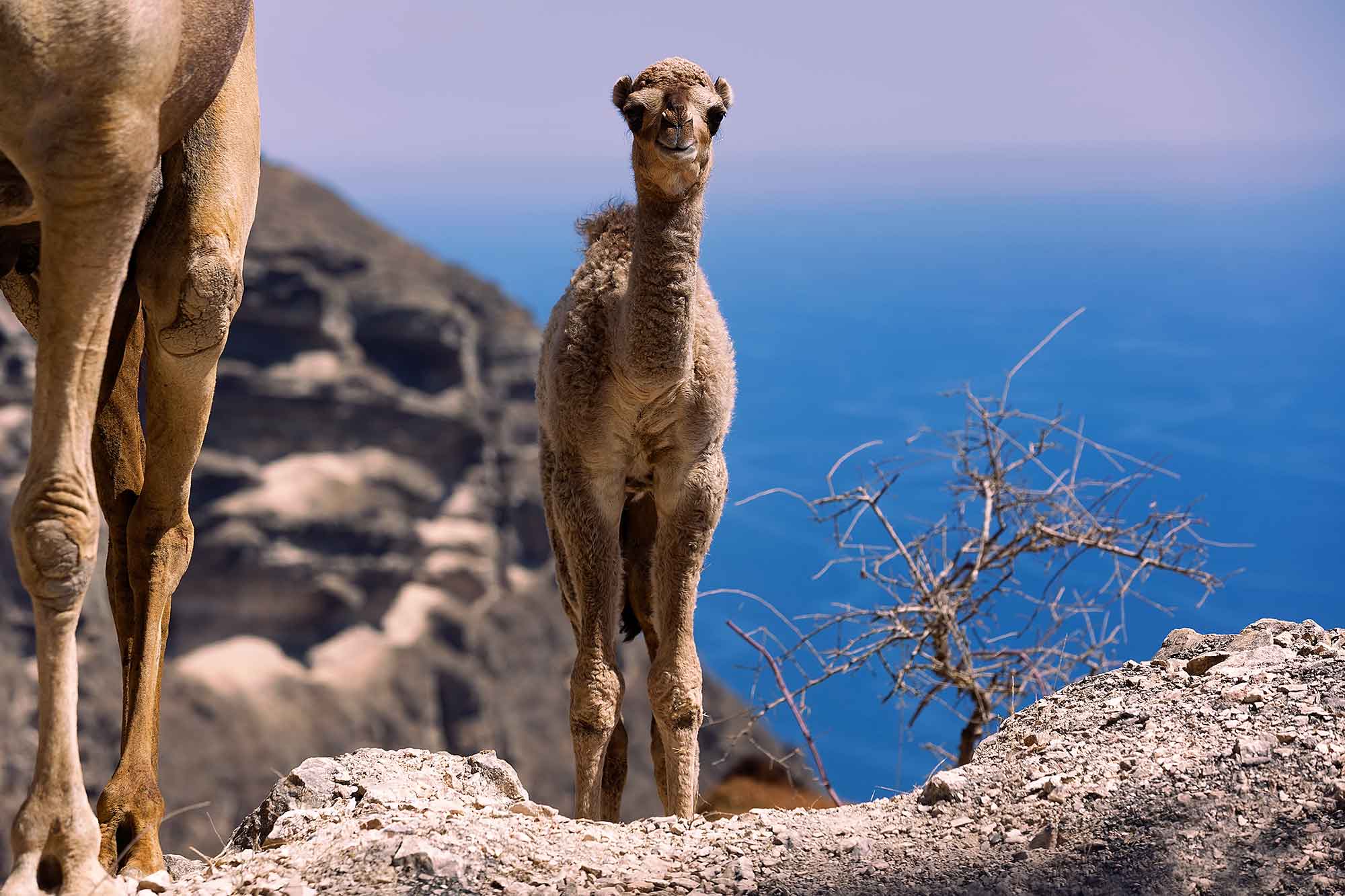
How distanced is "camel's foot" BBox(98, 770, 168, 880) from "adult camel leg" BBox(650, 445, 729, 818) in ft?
6.37

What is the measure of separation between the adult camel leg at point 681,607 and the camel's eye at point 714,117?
1300 mm

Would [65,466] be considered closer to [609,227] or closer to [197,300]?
[197,300]

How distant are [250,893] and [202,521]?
41756 millimetres

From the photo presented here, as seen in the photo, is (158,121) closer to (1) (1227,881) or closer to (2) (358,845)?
(2) (358,845)

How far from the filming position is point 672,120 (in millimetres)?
4883

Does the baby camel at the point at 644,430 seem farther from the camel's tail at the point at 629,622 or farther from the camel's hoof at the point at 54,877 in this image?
the camel's hoof at the point at 54,877

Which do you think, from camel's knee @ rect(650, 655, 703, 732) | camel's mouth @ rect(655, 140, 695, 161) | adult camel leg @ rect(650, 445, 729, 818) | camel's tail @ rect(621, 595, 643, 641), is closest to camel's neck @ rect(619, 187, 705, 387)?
camel's mouth @ rect(655, 140, 695, 161)

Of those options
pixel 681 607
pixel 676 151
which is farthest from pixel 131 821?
pixel 676 151

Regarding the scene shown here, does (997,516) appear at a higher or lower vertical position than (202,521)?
lower

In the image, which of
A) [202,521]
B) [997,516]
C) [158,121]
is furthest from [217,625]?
[158,121]

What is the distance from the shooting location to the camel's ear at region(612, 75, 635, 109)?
5.14m

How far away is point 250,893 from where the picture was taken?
3.76m

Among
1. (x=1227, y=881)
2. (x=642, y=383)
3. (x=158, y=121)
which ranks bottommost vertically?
(x=1227, y=881)

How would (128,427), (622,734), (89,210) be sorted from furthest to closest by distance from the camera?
(622,734)
(128,427)
(89,210)
